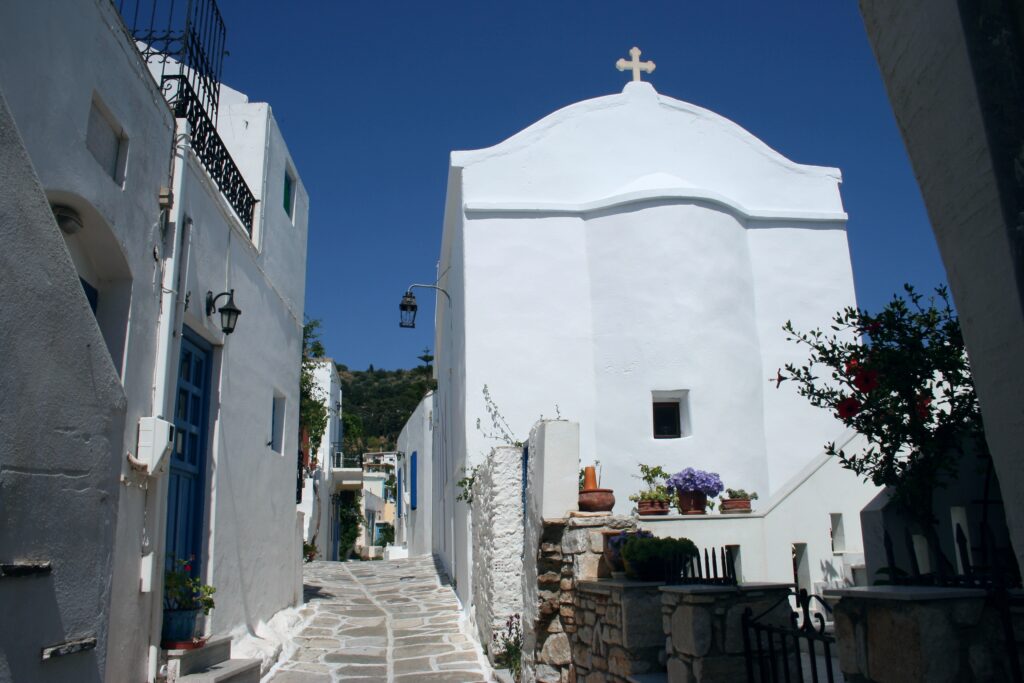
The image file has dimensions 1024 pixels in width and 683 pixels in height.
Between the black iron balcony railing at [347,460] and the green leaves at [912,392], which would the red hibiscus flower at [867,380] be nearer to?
the green leaves at [912,392]

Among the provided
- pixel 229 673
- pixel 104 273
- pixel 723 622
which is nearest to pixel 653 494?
pixel 229 673

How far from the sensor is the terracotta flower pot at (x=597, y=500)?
6445 mm

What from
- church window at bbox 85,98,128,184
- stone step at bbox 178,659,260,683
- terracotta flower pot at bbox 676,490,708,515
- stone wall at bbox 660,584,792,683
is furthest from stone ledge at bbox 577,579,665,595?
church window at bbox 85,98,128,184

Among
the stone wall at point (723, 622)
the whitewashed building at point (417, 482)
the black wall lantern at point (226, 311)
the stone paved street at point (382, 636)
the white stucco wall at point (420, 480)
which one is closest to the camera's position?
the stone wall at point (723, 622)

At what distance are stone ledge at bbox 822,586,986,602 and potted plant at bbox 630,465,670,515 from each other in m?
6.31

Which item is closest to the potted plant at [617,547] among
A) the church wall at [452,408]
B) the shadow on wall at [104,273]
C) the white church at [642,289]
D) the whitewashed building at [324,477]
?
the shadow on wall at [104,273]

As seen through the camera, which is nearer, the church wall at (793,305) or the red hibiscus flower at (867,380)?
the red hibiscus flower at (867,380)

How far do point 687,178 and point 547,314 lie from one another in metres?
3.10

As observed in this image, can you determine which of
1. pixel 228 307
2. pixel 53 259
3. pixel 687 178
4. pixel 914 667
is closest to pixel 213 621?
pixel 228 307

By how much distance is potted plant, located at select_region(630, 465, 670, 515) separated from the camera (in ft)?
29.3

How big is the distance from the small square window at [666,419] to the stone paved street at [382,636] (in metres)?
3.62

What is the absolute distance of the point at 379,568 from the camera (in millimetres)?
15758

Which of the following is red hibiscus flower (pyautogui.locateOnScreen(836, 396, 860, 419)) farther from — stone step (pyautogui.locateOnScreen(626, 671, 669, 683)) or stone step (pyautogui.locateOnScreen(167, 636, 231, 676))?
stone step (pyautogui.locateOnScreen(167, 636, 231, 676))

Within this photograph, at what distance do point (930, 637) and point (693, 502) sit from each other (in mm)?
6656
